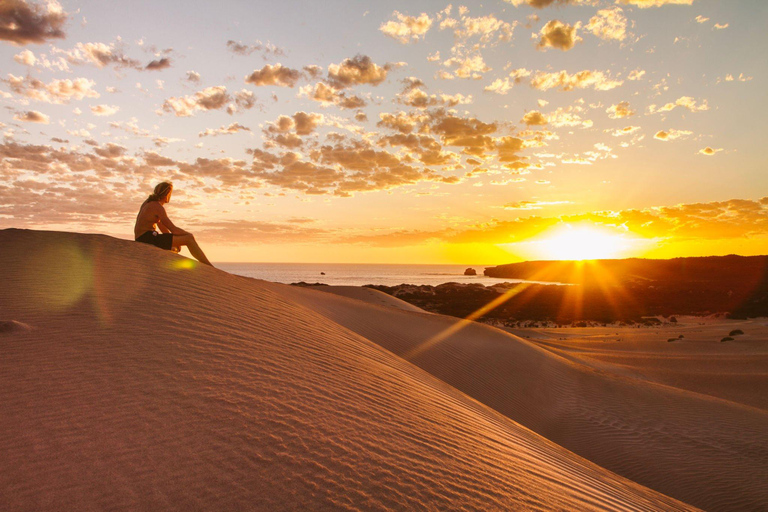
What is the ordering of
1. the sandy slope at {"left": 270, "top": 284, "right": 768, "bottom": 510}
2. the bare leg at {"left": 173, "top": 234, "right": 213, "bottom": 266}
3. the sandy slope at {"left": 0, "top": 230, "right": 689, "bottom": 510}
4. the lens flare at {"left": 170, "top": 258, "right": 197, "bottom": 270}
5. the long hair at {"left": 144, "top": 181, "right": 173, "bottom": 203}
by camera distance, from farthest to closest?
the bare leg at {"left": 173, "top": 234, "right": 213, "bottom": 266}
the long hair at {"left": 144, "top": 181, "right": 173, "bottom": 203}
the sandy slope at {"left": 270, "top": 284, "right": 768, "bottom": 510}
the lens flare at {"left": 170, "top": 258, "right": 197, "bottom": 270}
the sandy slope at {"left": 0, "top": 230, "right": 689, "bottom": 510}

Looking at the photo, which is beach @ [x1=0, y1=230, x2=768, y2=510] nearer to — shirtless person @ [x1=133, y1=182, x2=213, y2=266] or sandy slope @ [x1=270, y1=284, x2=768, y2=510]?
sandy slope @ [x1=270, y1=284, x2=768, y2=510]

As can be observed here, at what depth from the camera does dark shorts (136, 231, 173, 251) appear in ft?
24.7

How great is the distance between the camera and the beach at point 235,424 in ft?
7.66

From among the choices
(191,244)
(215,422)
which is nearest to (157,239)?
(191,244)

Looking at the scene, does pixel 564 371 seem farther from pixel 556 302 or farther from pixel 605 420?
pixel 556 302

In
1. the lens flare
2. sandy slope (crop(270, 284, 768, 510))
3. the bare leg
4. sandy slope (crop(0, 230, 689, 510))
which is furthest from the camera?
the bare leg

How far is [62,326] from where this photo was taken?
3838mm

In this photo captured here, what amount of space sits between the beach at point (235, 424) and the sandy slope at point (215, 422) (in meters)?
0.01

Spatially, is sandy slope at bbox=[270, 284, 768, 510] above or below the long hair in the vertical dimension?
below

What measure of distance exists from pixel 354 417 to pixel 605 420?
7725 mm

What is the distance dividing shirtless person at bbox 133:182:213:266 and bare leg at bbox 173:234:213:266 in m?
0.05

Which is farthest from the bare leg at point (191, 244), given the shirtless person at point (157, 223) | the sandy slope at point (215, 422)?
the sandy slope at point (215, 422)

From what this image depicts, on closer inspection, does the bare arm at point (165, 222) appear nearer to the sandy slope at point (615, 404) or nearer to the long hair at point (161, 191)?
the long hair at point (161, 191)

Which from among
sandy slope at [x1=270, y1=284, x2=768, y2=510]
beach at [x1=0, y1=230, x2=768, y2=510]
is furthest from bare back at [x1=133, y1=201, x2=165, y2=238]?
sandy slope at [x1=270, y1=284, x2=768, y2=510]
